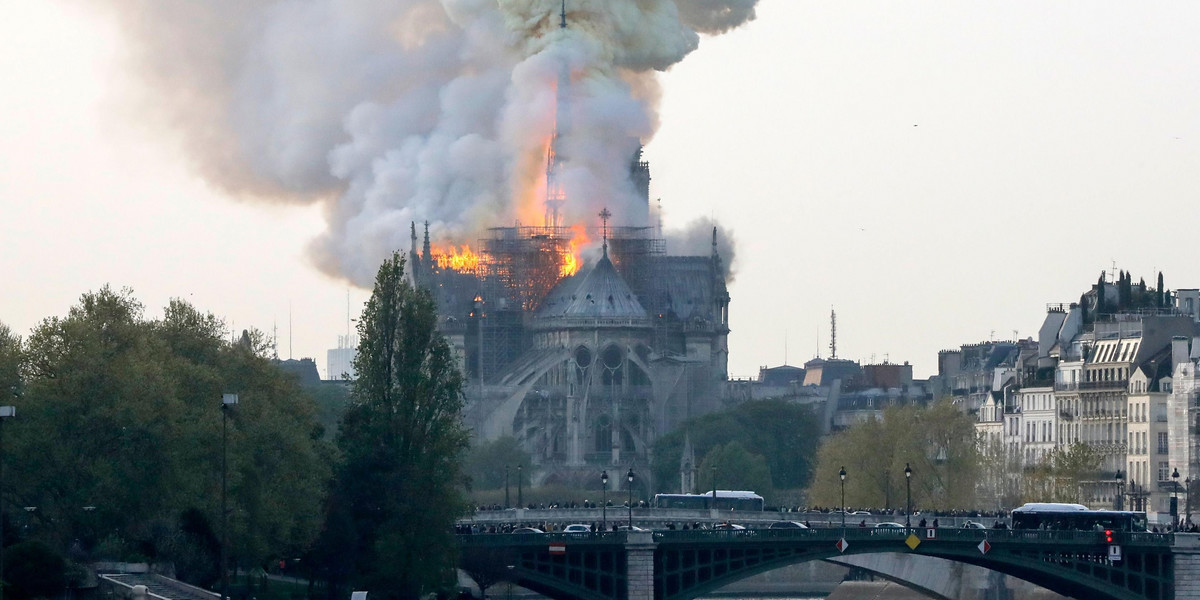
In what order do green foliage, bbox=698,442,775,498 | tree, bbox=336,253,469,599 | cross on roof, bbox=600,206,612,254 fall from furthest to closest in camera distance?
cross on roof, bbox=600,206,612,254 → green foliage, bbox=698,442,775,498 → tree, bbox=336,253,469,599

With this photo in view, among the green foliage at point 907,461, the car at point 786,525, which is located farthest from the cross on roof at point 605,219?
the car at point 786,525

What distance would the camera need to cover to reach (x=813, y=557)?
9056cm

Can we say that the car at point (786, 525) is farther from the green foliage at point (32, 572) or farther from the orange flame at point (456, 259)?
the orange flame at point (456, 259)

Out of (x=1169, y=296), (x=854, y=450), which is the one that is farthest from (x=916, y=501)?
(x=1169, y=296)

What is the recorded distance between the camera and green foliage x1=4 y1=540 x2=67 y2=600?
66.1 m

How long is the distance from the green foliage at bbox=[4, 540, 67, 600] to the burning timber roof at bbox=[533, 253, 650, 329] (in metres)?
113

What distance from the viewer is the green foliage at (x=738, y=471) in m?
154

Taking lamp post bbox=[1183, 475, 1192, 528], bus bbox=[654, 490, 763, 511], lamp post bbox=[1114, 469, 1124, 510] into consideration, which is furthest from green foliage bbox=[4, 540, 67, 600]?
lamp post bbox=[1183, 475, 1192, 528]

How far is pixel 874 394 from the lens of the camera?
592 feet

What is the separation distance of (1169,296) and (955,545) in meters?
47.3

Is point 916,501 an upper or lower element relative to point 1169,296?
lower

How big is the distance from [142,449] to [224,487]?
3.92m

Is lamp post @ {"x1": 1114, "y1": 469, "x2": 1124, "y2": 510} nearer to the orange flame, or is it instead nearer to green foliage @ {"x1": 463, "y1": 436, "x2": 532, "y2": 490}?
green foliage @ {"x1": 463, "y1": 436, "x2": 532, "y2": 490}

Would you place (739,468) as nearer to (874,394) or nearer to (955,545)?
(874,394)
